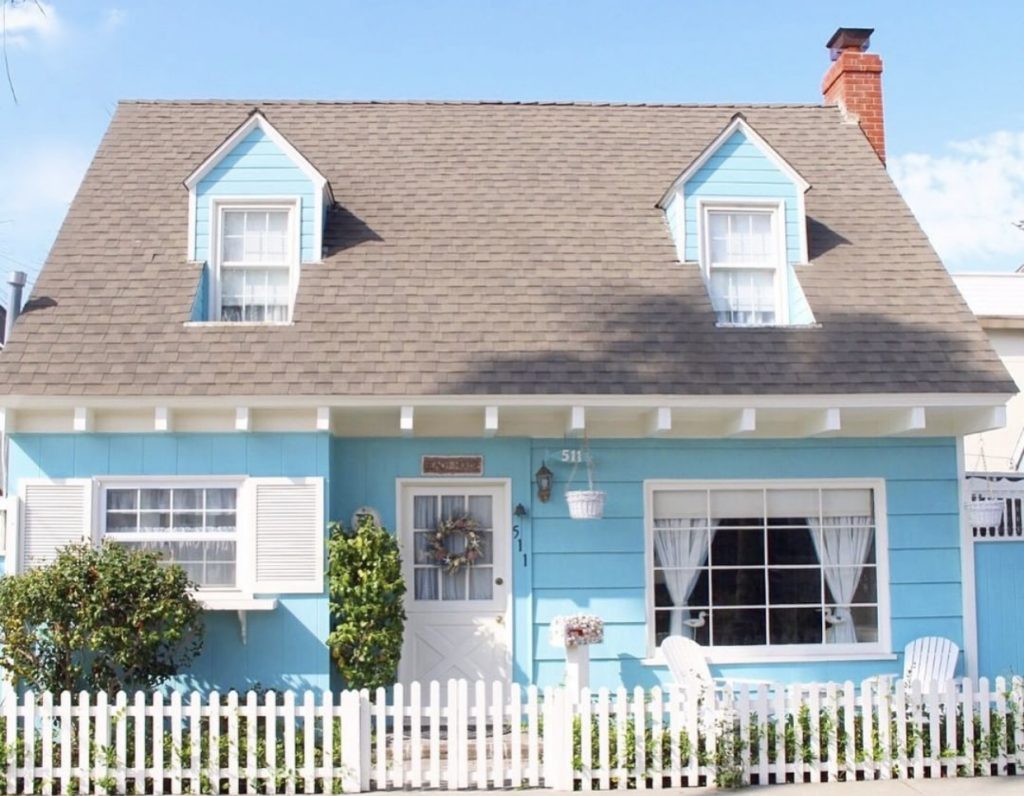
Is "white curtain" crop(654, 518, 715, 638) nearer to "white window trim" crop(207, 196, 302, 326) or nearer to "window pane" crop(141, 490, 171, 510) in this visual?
"white window trim" crop(207, 196, 302, 326)

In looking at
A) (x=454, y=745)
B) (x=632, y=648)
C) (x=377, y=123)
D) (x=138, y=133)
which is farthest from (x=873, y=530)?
(x=138, y=133)

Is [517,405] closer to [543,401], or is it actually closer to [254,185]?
[543,401]

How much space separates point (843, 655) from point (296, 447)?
566cm

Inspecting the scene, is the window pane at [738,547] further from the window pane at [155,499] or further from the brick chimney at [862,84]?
the brick chimney at [862,84]

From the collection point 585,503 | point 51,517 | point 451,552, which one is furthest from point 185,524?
point 585,503

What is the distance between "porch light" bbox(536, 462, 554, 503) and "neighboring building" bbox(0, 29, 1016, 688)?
0.15 ft

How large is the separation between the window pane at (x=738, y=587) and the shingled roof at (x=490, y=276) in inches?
78.8

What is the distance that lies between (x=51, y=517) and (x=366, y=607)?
9.88 ft

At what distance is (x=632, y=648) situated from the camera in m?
11.4

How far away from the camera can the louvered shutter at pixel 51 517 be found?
423 inches

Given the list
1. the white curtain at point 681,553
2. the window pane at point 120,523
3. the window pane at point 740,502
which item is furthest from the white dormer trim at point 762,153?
the window pane at point 120,523

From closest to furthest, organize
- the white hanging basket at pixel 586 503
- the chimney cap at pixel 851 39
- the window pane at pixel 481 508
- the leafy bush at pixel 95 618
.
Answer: the leafy bush at pixel 95 618 → the white hanging basket at pixel 586 503 → the window pane at pixel 481 508 → the chimney cap at pixel 851 39

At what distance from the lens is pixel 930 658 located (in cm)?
1134

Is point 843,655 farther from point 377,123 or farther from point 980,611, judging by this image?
point 377,123
